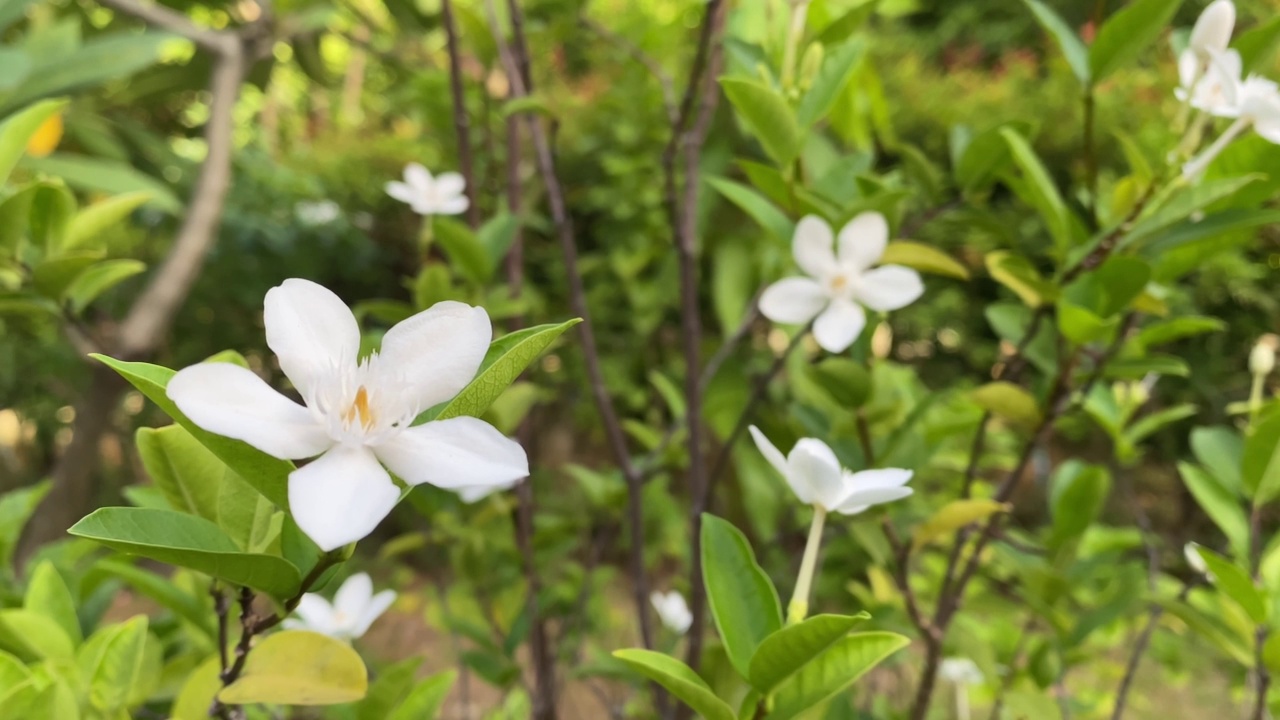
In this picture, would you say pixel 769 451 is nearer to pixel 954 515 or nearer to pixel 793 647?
pixel 793 647

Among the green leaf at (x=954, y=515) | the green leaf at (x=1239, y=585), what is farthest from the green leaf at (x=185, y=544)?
the green leaf at (x=1239, y=585)

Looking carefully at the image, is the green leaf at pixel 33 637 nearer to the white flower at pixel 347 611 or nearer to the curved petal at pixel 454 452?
the white flower at pixel 347 611

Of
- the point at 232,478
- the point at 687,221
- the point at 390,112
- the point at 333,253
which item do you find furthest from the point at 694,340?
the point at 390,112

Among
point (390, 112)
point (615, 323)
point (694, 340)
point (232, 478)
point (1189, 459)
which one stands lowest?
point (1189, 459)

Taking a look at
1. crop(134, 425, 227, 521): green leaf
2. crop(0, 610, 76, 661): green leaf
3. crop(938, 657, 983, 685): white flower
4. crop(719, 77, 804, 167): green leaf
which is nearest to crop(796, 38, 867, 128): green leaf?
crop(719, 77, 804, 167): green leaf

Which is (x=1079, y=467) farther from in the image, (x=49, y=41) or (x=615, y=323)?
(x=49, y=41)

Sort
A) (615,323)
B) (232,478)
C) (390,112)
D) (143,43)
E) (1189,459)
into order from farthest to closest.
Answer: (390,112)
(1189,459)
(615,323)
(143,43)
(232,478)

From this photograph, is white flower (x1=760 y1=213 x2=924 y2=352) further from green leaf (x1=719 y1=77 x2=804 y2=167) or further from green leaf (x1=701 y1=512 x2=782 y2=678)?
green leaf (x1=701 y1=512 x2=782 y2=678)
